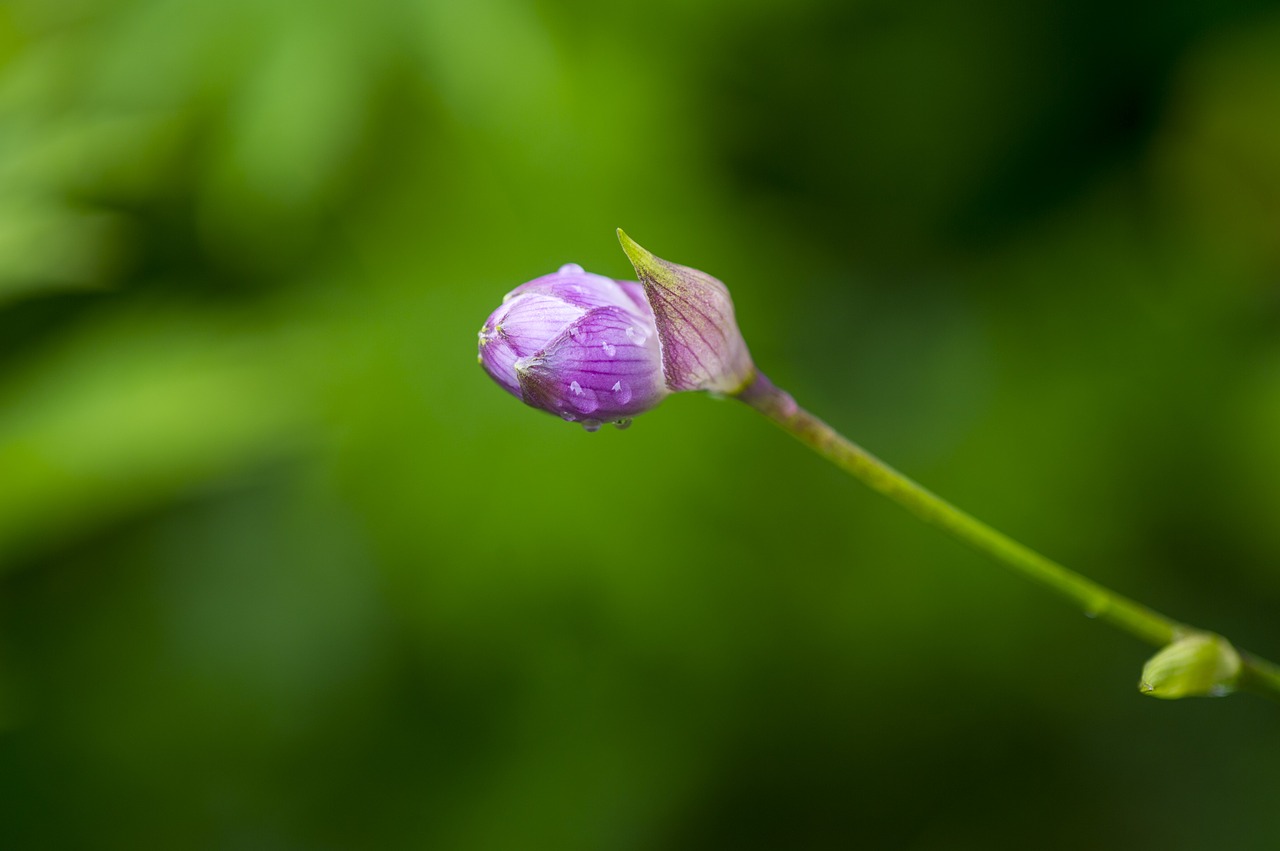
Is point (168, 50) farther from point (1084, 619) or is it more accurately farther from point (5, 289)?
point (1084, 619)

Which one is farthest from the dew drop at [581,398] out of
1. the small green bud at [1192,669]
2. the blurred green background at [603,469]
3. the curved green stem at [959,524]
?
the blurred green background at [603,469]

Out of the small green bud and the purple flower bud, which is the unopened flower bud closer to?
the purple flower bud

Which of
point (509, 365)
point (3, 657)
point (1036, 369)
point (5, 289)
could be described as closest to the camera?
point (509, 365)

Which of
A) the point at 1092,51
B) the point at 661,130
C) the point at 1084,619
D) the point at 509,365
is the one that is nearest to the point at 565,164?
the point at 661,130

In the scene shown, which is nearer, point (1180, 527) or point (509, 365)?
point (509, 365)

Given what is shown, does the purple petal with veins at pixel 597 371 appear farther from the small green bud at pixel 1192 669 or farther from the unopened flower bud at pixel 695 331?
the small green bud at pixel 1192 669

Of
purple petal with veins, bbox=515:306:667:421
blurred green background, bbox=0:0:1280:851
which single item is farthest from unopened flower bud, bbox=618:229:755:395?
blurred green background, bbox=0:0:1280:851
